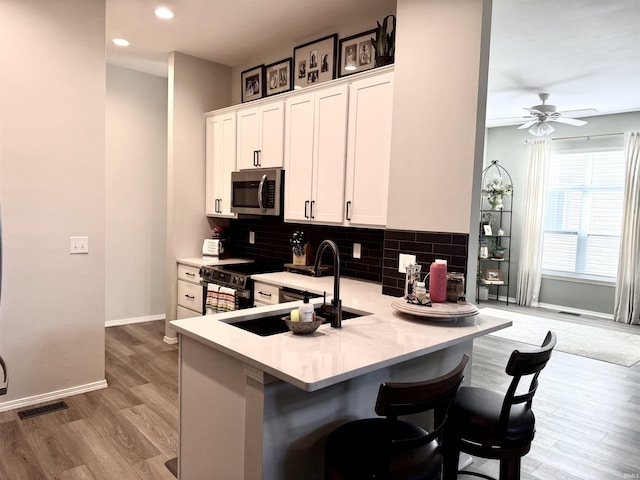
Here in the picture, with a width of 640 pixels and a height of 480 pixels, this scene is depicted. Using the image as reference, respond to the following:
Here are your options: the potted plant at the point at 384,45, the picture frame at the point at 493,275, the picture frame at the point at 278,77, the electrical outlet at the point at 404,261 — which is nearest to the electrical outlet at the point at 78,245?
the picture frame at the point at 278,77

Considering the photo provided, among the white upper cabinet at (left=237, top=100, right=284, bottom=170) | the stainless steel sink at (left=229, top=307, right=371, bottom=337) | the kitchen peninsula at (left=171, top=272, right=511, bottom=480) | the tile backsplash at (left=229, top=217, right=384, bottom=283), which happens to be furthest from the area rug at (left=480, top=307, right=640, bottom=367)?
the stainless steel sink at (left=229, top=307, right=371, bottom=337)

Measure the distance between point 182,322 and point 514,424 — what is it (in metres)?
1.50

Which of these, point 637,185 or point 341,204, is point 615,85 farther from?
point 341,204

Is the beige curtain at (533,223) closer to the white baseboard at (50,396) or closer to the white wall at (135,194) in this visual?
the white wall at (135,194)

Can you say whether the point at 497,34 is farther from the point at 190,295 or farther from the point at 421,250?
the point at 190,295

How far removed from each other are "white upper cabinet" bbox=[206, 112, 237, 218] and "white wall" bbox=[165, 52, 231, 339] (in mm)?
97

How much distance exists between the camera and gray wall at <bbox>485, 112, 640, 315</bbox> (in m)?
6.45

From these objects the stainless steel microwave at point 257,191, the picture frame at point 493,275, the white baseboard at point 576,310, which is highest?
the stainless steel microwave at point 257,191

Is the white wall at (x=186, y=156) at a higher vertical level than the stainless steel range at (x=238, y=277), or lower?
higher

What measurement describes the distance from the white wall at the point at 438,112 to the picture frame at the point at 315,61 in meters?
1.01

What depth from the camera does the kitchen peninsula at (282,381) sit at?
156 cm

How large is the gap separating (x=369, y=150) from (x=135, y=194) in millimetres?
3372

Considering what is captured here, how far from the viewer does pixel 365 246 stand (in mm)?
3592

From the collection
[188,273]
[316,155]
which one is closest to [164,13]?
[316,155]
